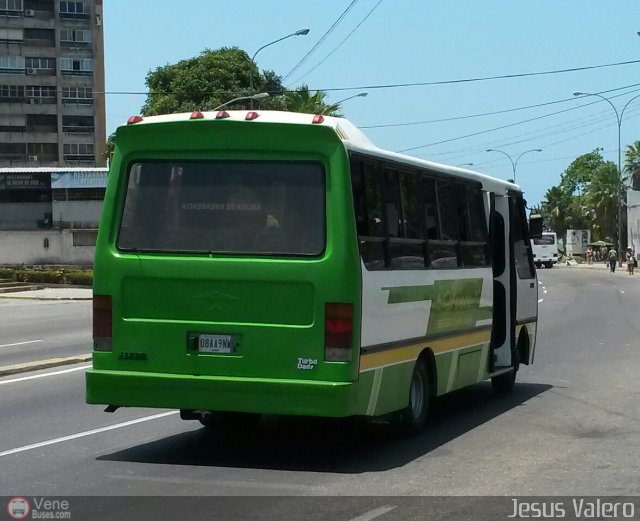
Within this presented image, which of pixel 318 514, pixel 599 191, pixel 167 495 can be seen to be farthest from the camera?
pixel 599 191

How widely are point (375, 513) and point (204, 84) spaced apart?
69.4 m

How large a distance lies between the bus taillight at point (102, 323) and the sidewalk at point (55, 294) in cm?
3101

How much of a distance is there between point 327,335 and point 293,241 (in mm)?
823

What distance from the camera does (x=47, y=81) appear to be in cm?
8962

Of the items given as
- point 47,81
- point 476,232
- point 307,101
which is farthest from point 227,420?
point 47,81

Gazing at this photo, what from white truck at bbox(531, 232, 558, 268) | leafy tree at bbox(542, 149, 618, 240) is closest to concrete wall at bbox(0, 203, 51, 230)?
white truck at bbox(531, 232, 558, 268)

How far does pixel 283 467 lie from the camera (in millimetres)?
9109

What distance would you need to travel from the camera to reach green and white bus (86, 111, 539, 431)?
905cm

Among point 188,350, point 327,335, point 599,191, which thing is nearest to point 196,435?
point 188,350

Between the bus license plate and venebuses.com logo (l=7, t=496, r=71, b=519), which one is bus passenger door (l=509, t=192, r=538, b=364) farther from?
venebuses.com logo (l=7, t=496, r=71, b=519)

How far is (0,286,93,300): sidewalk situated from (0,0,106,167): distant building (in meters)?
45.0

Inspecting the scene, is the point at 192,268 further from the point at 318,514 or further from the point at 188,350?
the point at 318,514

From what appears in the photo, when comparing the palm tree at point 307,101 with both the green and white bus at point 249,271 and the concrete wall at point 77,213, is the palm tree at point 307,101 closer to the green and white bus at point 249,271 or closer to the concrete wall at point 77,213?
the concrete wall at point 77,213

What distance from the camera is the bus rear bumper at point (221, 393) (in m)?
8.93
